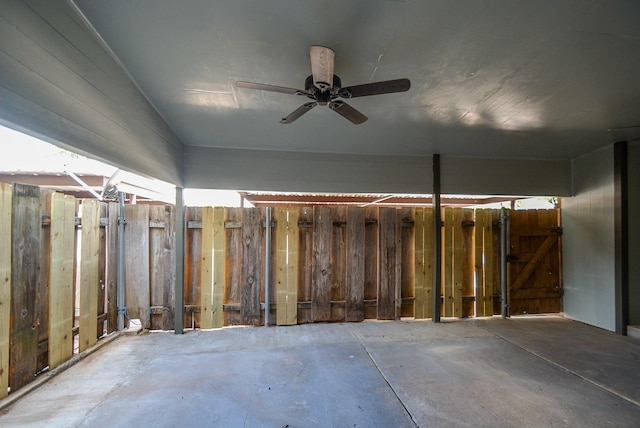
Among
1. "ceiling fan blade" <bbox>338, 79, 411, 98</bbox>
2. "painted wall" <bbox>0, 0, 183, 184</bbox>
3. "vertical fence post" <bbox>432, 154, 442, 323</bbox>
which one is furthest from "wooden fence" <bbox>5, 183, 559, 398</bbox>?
"ceiling fan blade" <bbox>338, 79, 411, 98</bbox>

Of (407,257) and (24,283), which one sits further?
(407,257)

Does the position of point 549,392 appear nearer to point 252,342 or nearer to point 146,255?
point 252,342

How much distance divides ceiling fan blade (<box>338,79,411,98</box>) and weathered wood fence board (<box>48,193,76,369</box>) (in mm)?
2803

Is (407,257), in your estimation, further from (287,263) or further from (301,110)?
(301,110)

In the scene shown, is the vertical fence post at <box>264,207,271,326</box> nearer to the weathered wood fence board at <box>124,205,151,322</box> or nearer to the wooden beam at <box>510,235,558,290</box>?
the weathered wood fence board at <box>124,205,151,322</box>

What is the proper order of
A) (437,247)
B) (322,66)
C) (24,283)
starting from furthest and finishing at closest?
(437,247), (24,283), (322,66)

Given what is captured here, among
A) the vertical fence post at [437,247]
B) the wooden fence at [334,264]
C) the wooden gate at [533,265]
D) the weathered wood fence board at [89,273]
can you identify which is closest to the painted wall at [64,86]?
the weathered wood fence board at [89,273]

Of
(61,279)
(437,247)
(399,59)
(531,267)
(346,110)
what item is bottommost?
(531,267)

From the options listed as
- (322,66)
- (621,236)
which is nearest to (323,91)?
(322,66)

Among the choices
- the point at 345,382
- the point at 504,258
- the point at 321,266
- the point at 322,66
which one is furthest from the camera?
the point at 504,258

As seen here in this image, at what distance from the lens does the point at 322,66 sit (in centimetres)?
183

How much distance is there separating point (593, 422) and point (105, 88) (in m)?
4.18

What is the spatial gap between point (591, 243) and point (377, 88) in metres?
4.46

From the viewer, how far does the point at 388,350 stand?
312 centimetres
